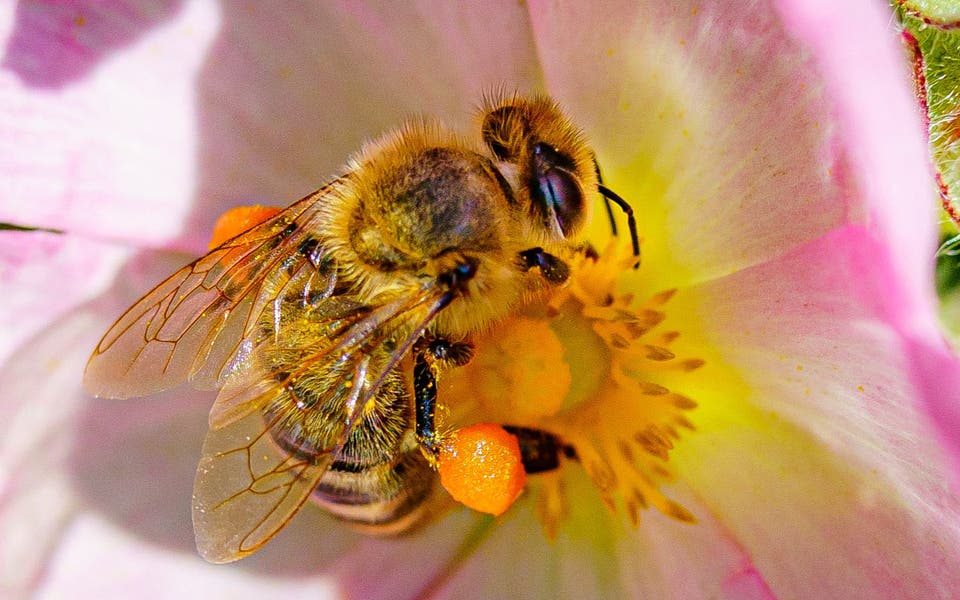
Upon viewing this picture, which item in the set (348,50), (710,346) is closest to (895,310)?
(710,346)

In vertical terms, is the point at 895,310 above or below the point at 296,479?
above

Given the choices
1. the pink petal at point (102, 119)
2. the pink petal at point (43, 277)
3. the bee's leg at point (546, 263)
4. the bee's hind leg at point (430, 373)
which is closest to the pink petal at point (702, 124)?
the bee's leg at point (546, 263)

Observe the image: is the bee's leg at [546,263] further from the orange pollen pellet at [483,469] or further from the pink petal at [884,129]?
the pink petal at [884,129]

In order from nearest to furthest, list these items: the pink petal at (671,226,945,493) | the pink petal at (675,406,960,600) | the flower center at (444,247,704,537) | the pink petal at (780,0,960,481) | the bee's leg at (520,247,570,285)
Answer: the pink petal at (780,0,960,481) → the pink petal at (671,226,945,493) → the pink petal at (675,406,960,600) → the bee's leg at (520,247,570,285) → the flower center at (444,247,704,537)

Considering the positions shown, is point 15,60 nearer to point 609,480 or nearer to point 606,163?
point 606,163

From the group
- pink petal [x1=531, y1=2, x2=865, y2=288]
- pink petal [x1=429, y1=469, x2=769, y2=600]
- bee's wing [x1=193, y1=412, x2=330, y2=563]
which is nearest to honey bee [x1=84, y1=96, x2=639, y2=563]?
bee's wing [x1=193, y1=412, x2=330, y2=563]

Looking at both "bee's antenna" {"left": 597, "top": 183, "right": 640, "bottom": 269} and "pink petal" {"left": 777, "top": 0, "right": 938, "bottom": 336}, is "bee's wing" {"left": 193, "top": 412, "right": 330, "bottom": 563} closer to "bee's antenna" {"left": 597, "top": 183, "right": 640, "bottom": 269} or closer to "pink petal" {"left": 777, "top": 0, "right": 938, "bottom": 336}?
"bee's antenna" {"left": 597, "top": 183, "right": 640, "bottom": 269}
